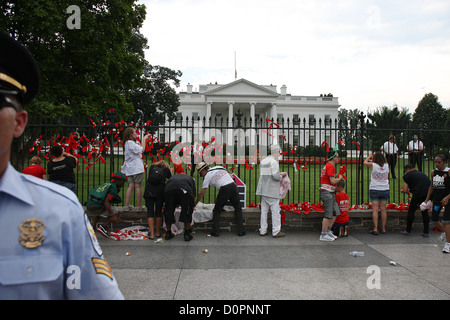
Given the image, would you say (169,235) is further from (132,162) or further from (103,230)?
(132,162)

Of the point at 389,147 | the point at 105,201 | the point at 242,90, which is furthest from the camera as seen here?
the point at 242,90

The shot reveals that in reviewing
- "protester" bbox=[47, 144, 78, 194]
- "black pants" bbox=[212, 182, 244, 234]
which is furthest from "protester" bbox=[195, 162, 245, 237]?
"protester" bbox=[47, 144, 78, 194]

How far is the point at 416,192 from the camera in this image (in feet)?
22.0

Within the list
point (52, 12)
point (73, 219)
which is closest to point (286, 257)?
point (73, 219)

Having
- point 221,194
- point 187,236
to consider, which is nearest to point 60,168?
point 187,236

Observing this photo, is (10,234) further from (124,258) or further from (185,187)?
(185,187)

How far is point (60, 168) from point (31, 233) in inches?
220

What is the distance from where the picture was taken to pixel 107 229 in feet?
21.6

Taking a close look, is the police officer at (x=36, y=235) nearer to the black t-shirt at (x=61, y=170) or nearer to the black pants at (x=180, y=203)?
the black pants at (x=180, y=203)

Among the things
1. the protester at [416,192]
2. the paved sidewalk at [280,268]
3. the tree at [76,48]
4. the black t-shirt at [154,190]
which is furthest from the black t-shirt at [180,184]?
the tree at [76,48]

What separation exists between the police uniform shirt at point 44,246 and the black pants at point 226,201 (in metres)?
5.48

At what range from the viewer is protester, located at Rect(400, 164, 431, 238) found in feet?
21.9

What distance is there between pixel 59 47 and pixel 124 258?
13533mm

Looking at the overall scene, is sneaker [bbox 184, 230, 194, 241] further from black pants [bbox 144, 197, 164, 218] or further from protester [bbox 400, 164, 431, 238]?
protester [bbox 400, 164, 431, 238]
